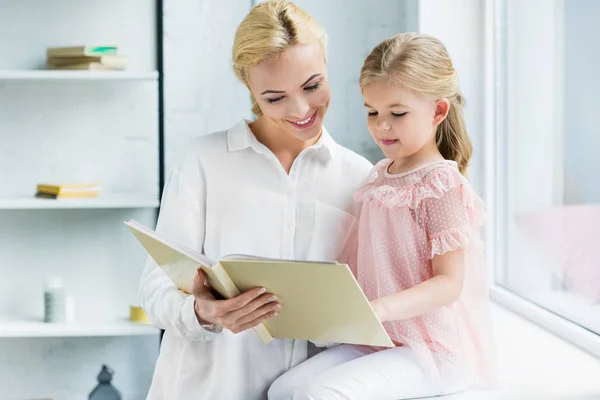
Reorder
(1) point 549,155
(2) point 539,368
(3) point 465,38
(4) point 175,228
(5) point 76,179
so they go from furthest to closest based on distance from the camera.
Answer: (5) point 76,179, (3) point 465,38, (1) point 549,155, (2) point 539,368, (4) point 175,228

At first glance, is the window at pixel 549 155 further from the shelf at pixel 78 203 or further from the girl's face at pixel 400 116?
the shelf at pixel 78 203

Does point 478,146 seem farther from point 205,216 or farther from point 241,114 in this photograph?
point 205,216

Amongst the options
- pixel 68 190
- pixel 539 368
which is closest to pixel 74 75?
pixel 68 190

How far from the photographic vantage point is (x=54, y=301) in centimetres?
288

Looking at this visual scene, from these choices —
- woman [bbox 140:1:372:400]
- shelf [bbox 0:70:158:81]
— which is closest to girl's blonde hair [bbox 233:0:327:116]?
woman [bbox 140:1:372:400]

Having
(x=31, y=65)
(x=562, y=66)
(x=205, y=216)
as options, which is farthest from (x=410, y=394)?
(x=31, y=65)

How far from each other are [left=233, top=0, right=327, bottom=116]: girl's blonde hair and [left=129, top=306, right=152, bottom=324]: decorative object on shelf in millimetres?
1544

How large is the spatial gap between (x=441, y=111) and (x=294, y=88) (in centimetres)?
29

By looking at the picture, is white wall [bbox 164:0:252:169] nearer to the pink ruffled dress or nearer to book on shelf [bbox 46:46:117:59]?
book on shelf [bbox 46:46:117:59]

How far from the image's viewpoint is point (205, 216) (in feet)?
5.49

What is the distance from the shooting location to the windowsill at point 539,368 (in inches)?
60.6

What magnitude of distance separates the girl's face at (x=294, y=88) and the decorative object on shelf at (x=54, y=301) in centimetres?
158

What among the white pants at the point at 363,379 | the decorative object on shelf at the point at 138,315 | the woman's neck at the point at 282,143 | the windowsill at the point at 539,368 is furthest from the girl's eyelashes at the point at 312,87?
the decorative object on shelf at the point at 138,315

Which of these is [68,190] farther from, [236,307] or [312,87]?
[236,307]
